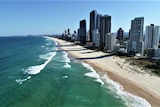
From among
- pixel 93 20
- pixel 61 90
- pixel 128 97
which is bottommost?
pixel 128 97

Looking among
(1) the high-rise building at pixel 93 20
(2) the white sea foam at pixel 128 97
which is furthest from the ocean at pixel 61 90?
(1) the high-rise building at pixel 93 20

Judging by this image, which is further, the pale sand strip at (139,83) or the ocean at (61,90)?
the pale sand strip at (139,83)

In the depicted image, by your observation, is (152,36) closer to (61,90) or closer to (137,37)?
(137,37)

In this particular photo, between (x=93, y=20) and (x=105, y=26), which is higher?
(x=93, y=20)

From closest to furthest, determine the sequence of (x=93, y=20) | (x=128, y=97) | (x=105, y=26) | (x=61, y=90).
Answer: (x=128, y=97) < (x=61, y=90) < (x=105, y=26) < (x=93, y=20)

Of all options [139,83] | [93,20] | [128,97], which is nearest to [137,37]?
[139,83]

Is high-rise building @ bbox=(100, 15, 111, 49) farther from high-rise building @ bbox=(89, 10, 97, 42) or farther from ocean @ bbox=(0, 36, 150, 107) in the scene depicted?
ocean @ bbox=(0, 36, 150, 107)

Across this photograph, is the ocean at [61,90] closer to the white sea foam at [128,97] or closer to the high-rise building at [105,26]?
the white sea foam at [128,97]
